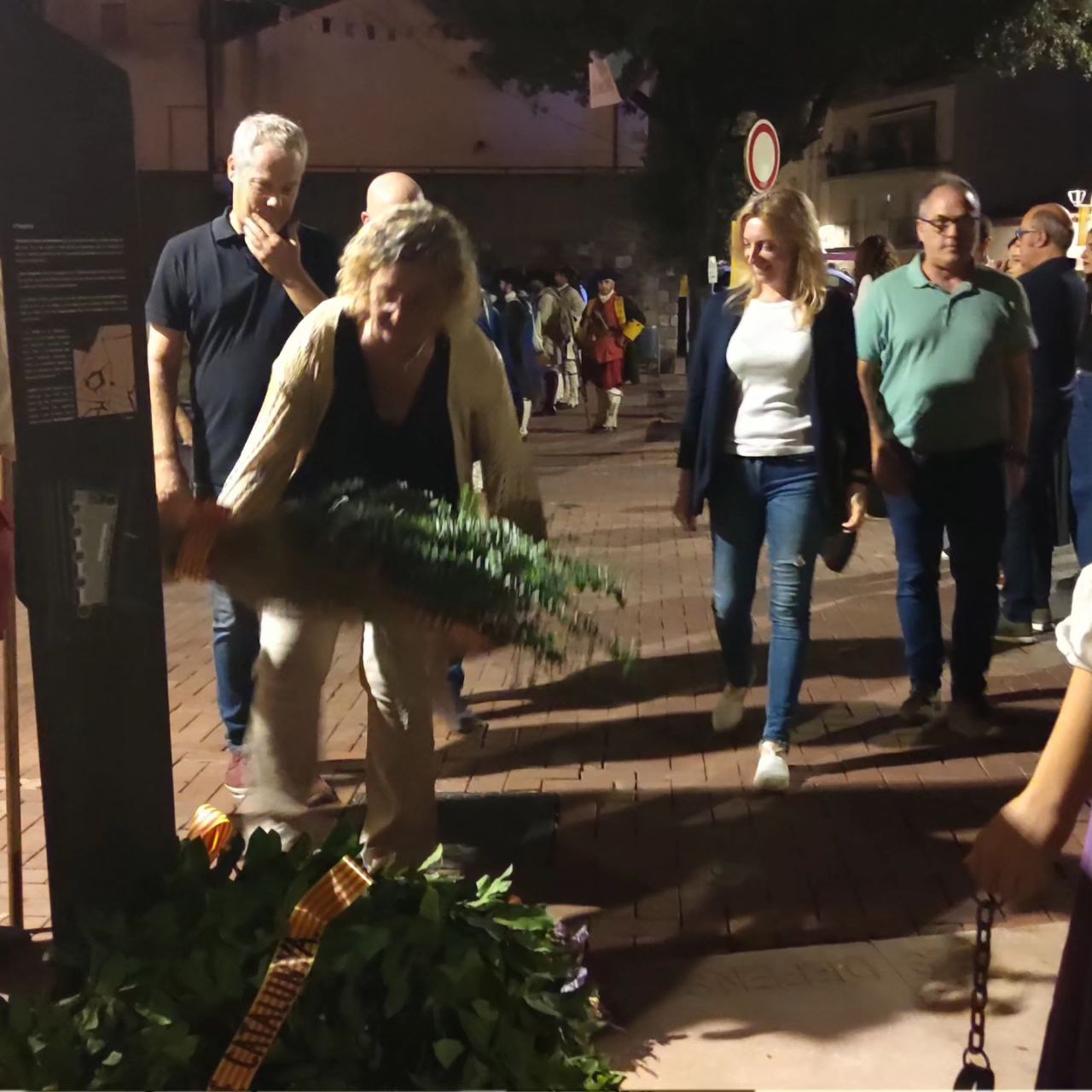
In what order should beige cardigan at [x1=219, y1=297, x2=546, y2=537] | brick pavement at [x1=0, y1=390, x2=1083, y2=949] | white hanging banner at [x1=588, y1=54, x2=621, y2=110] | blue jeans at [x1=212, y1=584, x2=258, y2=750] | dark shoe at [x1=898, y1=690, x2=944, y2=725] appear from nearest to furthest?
beige cardigan at [x1=219, y1=297, x2=546, y2=537]
brick pavement at [x1=0, y1=390, x2=1083, y2=949]
blue jeans at [x1=212, y1=584, x2=258, y2=750]
dark shoe at [x1=898, y1=690, x2=944, y2=725]
white hanging banner at [x1=588, y1=54, x2=621, y2=110]

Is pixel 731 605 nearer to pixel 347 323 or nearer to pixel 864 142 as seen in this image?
pixel 347 323

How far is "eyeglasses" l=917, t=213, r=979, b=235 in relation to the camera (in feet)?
15.9

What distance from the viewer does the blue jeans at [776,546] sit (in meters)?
4.50

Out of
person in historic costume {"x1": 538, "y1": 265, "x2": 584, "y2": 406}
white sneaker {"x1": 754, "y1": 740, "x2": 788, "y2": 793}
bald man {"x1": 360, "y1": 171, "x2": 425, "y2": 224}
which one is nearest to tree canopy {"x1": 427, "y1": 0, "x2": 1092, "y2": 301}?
person in historic costume {"x1": 538, "y1": 265, "x2": 584, "y2": 406}

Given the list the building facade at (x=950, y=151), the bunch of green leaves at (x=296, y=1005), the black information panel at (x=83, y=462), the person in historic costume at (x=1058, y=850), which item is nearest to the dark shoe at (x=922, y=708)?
the bunch of green leaves at (x=296, y=1005)

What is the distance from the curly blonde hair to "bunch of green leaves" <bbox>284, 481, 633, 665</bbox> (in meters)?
0.64

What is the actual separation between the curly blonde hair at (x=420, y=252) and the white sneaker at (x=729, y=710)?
267cm

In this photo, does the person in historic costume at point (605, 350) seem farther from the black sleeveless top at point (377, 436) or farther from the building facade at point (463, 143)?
the black sleeveless top at point (377, 436)

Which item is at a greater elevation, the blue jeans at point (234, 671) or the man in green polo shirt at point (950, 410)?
the man in green polo shirt at point (950, 410)

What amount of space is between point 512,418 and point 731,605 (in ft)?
6.52

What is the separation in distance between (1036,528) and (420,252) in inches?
185

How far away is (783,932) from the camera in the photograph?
3.64 metres

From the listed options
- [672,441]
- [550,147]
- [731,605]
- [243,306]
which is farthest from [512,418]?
[550,147]

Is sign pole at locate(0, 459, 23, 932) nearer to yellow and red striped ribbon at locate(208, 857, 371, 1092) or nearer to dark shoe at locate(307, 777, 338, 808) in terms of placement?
dark shoe at locate(307, 777, 338, 808)
